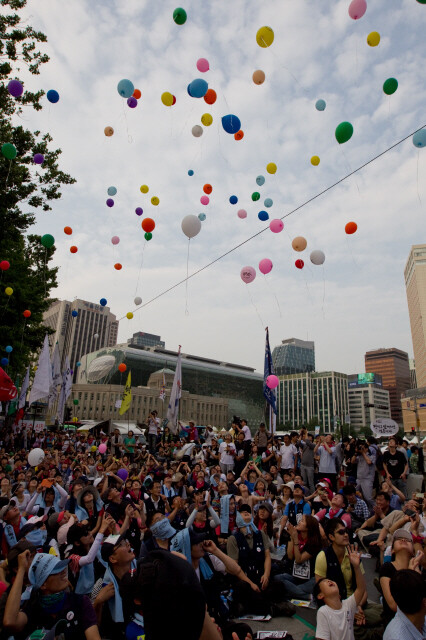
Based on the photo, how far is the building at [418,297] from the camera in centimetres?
10981

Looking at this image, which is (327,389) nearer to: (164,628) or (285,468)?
(285,468)

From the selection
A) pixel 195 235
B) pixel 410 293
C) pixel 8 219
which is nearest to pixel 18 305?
pixel 8 219

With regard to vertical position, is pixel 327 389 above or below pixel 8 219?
above

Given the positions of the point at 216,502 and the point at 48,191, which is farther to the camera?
the point at 48,191

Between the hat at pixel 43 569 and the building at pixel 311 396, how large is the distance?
135924mm

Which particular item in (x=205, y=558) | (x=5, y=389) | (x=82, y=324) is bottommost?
(x=205, y=558)

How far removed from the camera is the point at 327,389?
137 metres

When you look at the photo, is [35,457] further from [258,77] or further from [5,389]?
[258,77]

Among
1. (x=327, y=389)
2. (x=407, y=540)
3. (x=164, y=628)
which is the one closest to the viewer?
(x=164, y=628)

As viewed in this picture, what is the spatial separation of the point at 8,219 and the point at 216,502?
561 inches

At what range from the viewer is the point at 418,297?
112 meters

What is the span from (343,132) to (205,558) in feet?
26.7

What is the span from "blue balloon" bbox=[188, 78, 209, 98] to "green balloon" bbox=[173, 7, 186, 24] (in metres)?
1.07

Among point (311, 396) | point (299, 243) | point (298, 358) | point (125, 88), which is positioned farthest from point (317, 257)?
point (311, 396)
